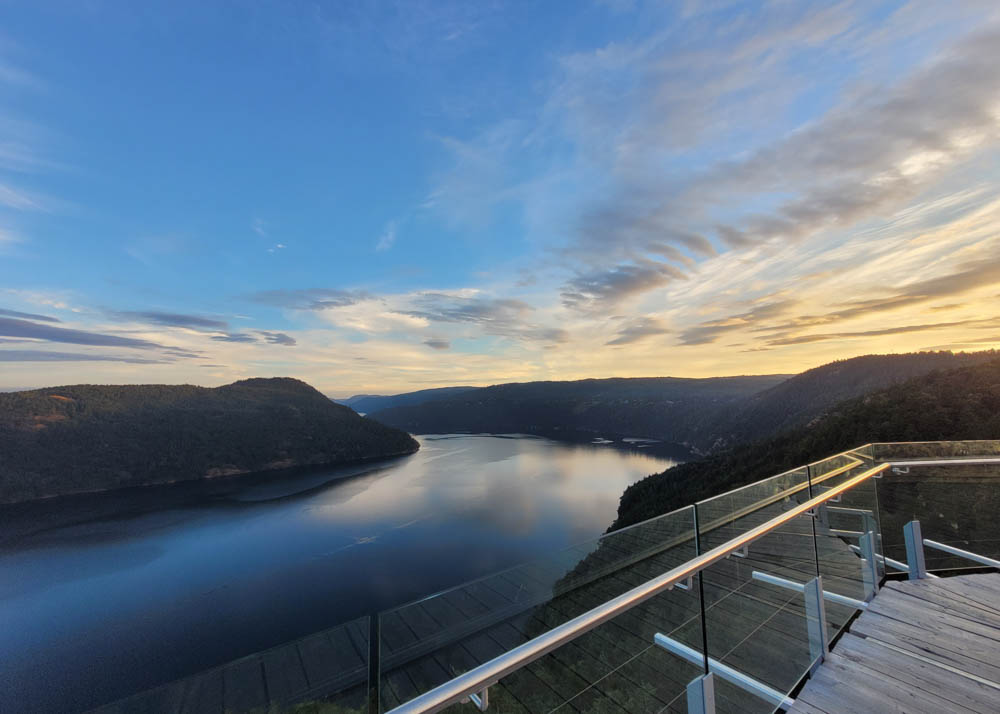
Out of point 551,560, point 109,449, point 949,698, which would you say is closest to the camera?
point 949,698

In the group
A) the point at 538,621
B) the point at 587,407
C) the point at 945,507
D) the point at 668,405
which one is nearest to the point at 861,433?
the point at 945,507

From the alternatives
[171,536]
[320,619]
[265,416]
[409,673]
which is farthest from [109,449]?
[409,673]

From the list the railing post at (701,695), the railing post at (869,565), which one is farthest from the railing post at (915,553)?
the railing post at (701,695)

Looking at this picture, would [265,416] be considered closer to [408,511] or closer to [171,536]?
[171,536]

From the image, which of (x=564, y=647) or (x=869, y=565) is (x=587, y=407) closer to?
(x=869, y=565)

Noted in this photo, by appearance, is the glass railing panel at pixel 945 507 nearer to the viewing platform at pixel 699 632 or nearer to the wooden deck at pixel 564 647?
the viewing platform at pixel 699 632
